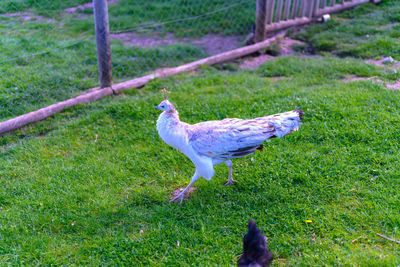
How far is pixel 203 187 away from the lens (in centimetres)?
416

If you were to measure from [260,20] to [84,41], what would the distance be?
3745mm

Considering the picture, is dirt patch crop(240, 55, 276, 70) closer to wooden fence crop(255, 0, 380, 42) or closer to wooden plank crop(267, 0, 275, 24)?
wooden fence crop(255, 0, 380, 42)

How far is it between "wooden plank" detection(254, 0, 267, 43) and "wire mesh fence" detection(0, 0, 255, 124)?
58 centimetres

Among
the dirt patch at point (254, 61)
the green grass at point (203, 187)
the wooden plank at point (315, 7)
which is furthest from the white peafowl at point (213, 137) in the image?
the wooden plank at point (315, 7)

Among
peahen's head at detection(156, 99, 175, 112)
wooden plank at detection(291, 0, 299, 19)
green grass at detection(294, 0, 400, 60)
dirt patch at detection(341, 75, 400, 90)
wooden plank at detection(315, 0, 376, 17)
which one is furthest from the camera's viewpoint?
wooden plank at detection(315, 0, 376, 17)

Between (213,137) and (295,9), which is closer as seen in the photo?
(213,137)

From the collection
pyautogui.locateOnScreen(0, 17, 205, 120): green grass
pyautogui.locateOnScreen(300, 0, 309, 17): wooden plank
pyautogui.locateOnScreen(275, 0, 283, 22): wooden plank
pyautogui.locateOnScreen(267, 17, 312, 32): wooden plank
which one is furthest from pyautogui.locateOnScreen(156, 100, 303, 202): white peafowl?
pyautogui.locateOnScreen(300, 0, 309, 17): wooden plank

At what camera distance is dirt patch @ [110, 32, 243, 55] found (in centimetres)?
799

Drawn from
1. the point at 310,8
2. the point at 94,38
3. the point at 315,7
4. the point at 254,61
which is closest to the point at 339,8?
the point at 315,7

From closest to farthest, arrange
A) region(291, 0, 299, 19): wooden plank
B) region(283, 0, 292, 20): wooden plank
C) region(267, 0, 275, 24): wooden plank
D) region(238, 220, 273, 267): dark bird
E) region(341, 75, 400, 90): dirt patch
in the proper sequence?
region(238, 220, 273, 267): dark bird
region(341, 75, 400, 90): dirt patch
region(267, 0, 275, 24): wooden plank
region(283, 0, 292, 20): wooden plank
region(291, 0, 299, 19): wooden plank

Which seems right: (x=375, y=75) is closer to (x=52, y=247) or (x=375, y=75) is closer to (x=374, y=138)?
(x=374, y=138)

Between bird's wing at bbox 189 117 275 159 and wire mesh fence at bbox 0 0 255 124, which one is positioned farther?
wire mesh fence at bbox 0 0 255 124

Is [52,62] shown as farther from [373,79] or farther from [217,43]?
[373,79]

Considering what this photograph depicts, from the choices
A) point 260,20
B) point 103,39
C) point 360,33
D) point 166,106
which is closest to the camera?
point 166,106
